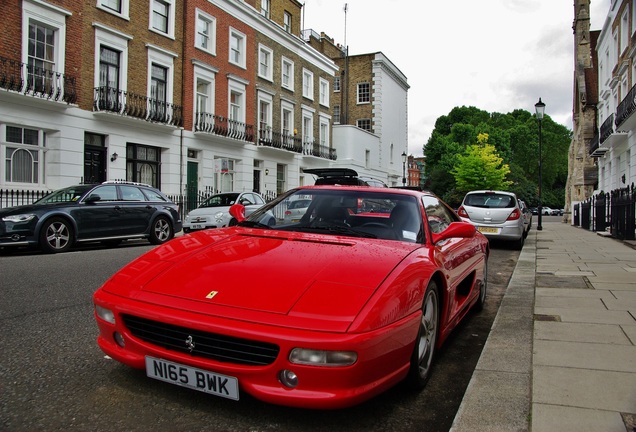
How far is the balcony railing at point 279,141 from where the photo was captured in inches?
1131

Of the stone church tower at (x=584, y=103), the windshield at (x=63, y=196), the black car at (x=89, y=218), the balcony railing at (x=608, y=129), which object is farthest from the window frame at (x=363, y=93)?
the windshield at (x=63, y=196)

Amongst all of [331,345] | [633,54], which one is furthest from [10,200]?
[633,54]

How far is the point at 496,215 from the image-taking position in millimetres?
13125

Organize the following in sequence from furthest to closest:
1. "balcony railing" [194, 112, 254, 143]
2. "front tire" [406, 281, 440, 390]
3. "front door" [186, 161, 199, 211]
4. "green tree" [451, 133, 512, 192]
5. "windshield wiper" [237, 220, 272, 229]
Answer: "green tree" [451, 133, 512, 192]
"balcony railing" [194, 112, 254, 143]
"front door" [186, 161, 199, 211]
"windshield wiper" [237, 220, 272, 229]
"front tire" [406, 281, 440, 390]

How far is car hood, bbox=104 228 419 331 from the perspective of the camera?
2.47 metres

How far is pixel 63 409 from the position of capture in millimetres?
2668

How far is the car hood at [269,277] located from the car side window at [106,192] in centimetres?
902

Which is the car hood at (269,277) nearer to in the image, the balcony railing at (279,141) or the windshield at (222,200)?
the windshield at (222,200)

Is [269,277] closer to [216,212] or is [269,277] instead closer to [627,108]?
[216,212]

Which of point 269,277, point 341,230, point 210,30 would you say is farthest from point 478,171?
point 269,277

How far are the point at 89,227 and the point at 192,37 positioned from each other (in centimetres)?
1505

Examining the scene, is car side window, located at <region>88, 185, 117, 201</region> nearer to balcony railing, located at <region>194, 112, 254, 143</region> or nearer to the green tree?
balcony railing, located at <region>194, 112, 254, 143</region>

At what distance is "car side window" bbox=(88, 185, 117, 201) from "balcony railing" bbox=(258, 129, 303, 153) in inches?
665

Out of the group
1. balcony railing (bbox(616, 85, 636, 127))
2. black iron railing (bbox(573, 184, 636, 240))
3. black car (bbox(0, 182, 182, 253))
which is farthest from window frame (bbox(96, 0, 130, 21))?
balcony railing (bbox(616, 85, 636, 127))
